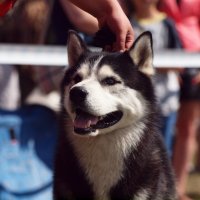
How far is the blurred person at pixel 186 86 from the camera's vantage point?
569 cm

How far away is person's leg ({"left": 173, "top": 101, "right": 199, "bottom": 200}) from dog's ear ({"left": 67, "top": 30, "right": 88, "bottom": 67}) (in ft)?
6.22

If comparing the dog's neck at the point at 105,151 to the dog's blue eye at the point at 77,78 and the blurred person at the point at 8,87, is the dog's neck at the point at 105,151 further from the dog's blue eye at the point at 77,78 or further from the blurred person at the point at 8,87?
the blurred person at the point at 8,87

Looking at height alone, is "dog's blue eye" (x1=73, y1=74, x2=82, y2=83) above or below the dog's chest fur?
above

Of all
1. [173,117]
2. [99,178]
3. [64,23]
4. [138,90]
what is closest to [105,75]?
[138,90]

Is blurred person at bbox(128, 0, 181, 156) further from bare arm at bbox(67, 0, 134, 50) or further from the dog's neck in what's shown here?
bare arm at bbox(67, 0, 134, 50)

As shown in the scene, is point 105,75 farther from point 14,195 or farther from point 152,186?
point 14,195

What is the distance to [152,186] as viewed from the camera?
3.88 meters

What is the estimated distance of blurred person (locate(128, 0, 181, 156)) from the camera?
5527mm

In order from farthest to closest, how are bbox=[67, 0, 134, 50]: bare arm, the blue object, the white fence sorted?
the blue object → the white fence → bbox=[67, 0, 134, 50]: bare arm

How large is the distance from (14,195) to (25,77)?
3.33ft

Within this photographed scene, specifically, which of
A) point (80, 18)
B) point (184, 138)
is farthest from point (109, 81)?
point (184, 138)

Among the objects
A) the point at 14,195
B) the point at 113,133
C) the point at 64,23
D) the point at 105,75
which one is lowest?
the point at 14,195

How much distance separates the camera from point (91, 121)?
382 cm

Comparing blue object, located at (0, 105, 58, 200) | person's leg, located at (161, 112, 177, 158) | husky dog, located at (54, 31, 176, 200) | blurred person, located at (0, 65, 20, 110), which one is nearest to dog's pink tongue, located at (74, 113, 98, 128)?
husky dog, located at (54, 31, 176, 200)
